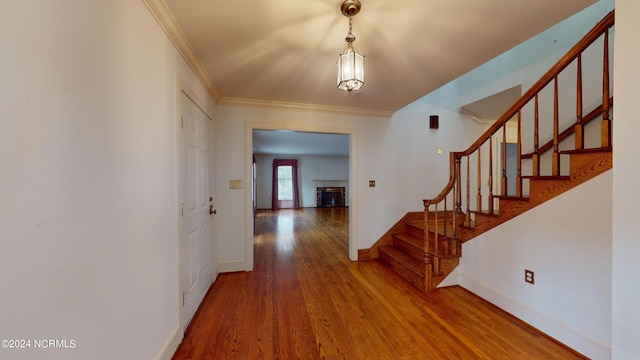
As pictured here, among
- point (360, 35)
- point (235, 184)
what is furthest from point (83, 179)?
point (235, 184)

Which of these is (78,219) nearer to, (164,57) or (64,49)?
(64,49)

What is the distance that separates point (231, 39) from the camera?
166 cm

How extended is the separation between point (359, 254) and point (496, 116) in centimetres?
347

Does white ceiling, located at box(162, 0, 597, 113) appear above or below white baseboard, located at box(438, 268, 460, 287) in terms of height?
above

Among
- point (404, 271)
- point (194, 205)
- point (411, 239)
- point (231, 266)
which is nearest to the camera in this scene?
point (194, 205)

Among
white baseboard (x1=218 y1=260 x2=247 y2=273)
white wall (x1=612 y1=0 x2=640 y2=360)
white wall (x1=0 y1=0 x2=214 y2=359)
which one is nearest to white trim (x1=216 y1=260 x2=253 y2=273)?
white baseboard (x1=218 y1=260 x2=247 y2=273)

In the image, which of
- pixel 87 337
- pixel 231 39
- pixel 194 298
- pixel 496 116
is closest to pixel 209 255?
pixel 194 298

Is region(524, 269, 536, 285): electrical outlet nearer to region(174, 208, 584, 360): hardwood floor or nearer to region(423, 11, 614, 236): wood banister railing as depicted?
region(174, 208, 584, 360): hardwood floor

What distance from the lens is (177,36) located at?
60.8 inches

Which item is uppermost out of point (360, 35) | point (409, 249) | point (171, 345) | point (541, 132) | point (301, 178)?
point (360, 35)

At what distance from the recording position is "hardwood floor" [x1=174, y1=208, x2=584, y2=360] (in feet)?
5.11

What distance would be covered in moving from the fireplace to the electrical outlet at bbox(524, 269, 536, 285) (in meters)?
7.67

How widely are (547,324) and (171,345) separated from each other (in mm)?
2730

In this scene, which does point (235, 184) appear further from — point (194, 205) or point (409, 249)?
point (409, 249)
